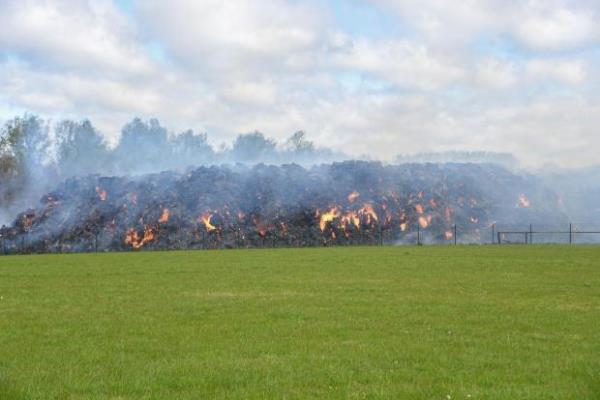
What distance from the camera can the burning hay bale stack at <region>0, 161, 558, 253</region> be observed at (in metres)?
58.8

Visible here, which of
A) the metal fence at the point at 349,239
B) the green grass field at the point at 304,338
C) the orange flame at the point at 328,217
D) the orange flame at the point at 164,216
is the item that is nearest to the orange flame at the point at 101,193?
the orange flame at the point at 164,216

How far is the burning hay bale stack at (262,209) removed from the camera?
193ft

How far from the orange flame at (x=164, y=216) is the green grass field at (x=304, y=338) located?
39370 millimetres

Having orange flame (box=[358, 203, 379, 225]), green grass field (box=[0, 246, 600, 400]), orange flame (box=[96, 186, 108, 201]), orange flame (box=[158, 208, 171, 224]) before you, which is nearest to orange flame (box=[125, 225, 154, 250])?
orange flame (box=[158, 208, 171, 224])

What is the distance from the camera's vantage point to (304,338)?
1098 cm

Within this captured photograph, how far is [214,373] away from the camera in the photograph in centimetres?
851

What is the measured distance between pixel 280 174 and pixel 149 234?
1785 centimetres

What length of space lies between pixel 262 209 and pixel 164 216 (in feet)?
31.5

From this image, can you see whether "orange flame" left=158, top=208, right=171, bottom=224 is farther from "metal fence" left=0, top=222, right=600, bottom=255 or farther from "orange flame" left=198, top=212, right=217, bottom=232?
"orange flame" left=198, top=212, right=217, bottom=232

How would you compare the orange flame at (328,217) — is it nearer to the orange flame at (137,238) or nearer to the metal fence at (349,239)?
the metal fence at (349,239)

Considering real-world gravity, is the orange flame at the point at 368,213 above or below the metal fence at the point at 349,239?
above

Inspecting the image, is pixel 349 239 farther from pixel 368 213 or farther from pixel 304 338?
pixel 304 338

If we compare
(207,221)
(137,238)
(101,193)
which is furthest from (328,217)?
(101,193)

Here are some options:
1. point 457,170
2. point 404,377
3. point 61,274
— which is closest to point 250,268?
point 61,274
